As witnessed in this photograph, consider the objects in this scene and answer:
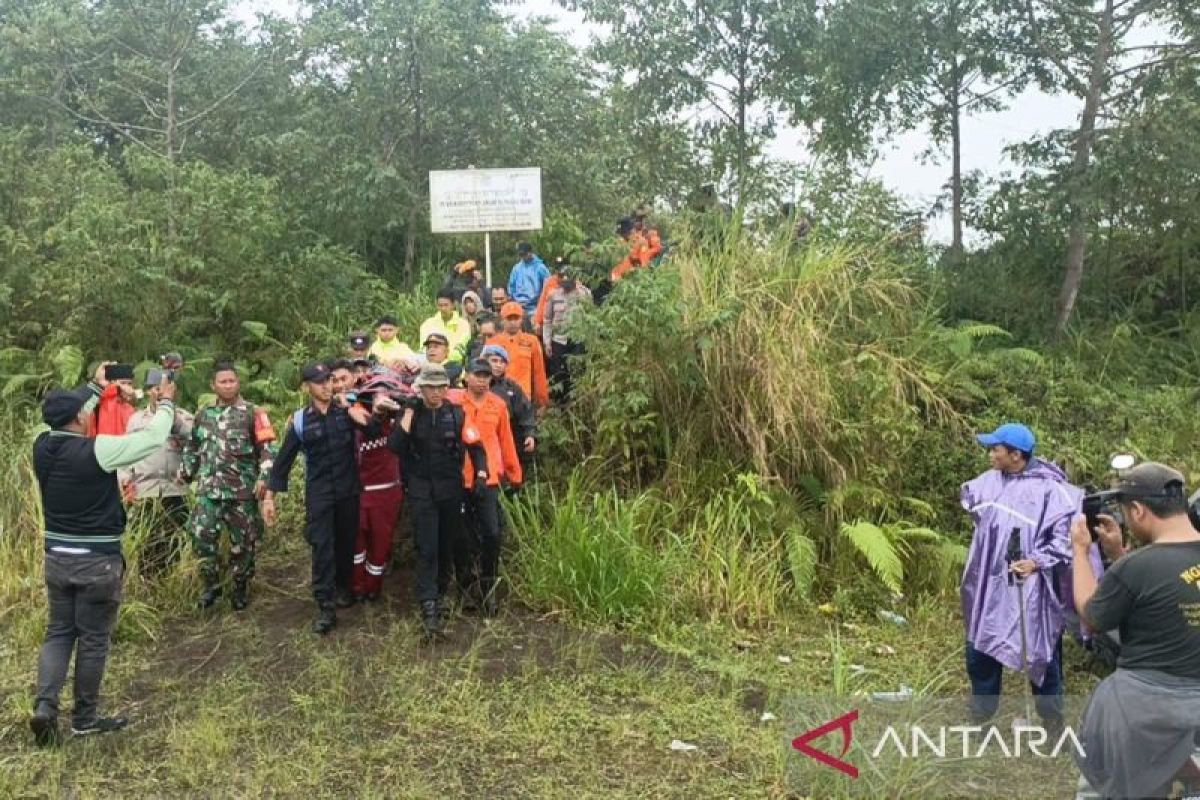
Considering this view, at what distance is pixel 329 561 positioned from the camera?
21.1ft

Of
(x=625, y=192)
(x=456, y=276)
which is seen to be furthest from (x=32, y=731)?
(x=625, y=192)

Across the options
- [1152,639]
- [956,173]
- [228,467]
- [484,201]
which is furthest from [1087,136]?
[228,467]

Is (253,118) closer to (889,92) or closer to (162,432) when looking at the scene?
(889,92)

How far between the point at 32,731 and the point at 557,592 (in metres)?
3.13

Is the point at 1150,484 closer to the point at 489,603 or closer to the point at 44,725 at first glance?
the point at 489,603

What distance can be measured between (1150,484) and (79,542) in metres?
4.68

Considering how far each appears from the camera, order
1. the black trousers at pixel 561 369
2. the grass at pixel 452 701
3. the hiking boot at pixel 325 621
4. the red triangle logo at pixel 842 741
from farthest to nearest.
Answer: the black trousers at pixel 561 369 < the hiking boot at pixel 325 621 < the grass at pixel 452 701 < the red triangle logo at pixel 842 741

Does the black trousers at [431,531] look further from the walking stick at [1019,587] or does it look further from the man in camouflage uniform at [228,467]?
the walking stick at [1019,587]

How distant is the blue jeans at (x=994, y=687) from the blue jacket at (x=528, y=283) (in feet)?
21.0

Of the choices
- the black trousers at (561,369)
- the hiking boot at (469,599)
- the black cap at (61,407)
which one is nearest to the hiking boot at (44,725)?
the black cap at (61,407)

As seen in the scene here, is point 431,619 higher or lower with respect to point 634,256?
lower

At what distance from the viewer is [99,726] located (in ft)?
16.6

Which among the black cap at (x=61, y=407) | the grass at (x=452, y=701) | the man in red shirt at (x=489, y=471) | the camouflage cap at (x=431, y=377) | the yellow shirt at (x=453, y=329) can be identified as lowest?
the grass at (x=452, y=701)

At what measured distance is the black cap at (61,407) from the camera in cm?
490
